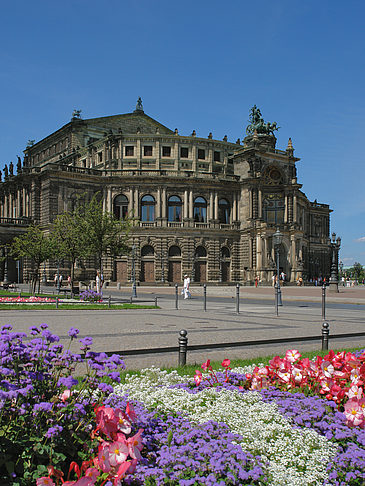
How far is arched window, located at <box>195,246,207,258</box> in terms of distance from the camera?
211 feet

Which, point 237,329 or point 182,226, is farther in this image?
point 182,226

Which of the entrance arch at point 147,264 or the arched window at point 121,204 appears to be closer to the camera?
the entrance arch at point 147,264

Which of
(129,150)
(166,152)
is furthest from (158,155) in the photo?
(129,150)

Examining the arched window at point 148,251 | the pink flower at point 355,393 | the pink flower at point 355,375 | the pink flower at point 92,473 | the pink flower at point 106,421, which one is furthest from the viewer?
the arched window at point 148,251

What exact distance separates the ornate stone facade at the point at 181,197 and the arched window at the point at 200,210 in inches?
5.3

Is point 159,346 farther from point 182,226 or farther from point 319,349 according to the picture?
point 182,226

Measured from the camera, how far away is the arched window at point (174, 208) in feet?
214

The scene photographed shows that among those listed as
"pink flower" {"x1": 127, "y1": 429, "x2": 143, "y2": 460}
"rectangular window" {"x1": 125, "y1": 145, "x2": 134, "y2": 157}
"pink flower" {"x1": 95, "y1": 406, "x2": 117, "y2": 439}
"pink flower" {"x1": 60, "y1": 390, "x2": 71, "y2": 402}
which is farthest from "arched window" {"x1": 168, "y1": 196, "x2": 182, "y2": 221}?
"pink flower" {"x1": 127, "y1": 429, "x2": 143, "y2": 460}

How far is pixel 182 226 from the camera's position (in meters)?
64.2

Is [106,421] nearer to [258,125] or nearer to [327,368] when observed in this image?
[327,368]

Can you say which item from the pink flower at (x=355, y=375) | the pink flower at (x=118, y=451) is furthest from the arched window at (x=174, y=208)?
the pink flower at (x=118, y=451)

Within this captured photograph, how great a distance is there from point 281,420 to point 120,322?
41.3 feet

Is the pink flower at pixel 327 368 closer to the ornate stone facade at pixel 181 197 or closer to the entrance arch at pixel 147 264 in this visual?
the ornate stone facade at pixel 181 197

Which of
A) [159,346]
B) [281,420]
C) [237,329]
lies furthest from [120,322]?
[281,420]
